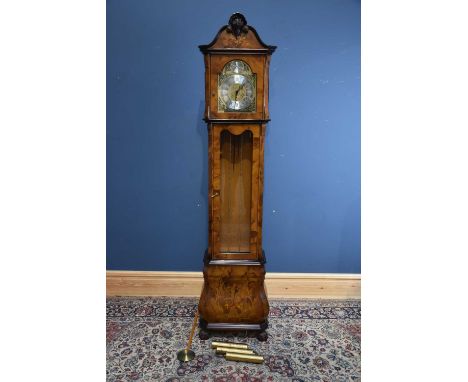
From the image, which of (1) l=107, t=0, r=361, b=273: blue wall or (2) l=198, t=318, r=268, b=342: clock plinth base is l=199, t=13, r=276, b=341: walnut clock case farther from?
(1) l=107, t=0, r=361, b=273: blue wall

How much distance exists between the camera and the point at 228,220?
1.98 m

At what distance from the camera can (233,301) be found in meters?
1.90

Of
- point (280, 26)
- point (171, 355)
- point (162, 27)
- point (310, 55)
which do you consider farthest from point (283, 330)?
point (162, 27)

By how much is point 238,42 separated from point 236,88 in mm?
233

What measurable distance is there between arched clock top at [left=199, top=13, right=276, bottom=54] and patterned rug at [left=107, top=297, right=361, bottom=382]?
62.7 inches

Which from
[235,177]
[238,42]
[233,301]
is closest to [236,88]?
[238,42]

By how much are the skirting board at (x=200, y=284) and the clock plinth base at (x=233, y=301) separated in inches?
19.6

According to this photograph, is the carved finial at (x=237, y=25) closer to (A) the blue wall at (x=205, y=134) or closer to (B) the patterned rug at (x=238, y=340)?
(A) the blue wall at (x=205, y=134)

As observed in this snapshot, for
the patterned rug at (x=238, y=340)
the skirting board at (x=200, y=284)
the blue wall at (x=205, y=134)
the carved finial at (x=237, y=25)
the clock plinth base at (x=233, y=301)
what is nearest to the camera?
the patterned rug at (x=238, y=340)

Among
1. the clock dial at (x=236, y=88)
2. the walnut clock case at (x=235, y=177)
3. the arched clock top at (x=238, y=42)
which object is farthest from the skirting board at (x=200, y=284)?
the arched clock top at (x=238, y=42)

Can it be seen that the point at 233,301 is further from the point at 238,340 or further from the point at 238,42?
the point at 238,42

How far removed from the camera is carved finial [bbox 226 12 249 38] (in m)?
1.72

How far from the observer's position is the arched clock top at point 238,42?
174 centimetres

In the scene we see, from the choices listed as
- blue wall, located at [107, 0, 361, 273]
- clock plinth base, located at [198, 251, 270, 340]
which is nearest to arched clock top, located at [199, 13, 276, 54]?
blue wall, located at [107, 0, 361, 273]
